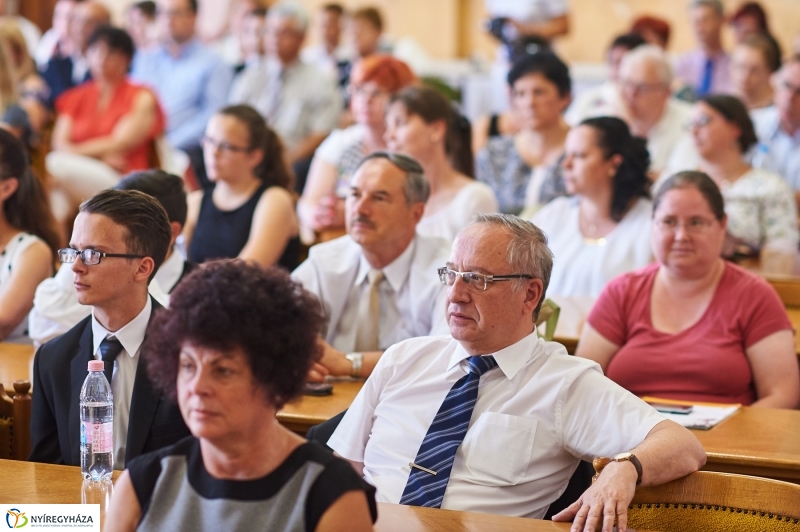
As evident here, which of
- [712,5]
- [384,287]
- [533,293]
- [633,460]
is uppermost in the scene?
[712,5]

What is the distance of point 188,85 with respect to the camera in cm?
761

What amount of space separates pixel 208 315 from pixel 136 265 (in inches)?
33.2

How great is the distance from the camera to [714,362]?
305cm

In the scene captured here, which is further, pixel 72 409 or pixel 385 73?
pixel 385 73

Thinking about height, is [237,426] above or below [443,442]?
above

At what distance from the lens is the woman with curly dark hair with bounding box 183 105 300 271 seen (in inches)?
167

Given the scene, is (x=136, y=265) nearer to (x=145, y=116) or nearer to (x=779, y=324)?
(x=779, y=324)

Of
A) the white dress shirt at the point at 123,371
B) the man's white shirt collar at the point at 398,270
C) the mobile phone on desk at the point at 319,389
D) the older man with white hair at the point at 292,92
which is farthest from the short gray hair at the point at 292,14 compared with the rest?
the white dress shirt at the point at 123,371

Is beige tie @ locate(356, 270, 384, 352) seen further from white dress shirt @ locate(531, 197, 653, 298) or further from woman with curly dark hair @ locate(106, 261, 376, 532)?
woman with curly dark hair @ locate(106, 261, 376, 532)

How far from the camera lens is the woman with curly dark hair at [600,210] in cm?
400

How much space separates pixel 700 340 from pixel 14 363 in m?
1.98

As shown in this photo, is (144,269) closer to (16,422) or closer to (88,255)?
(88,255)

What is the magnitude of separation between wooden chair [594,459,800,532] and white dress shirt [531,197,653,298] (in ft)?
6.45

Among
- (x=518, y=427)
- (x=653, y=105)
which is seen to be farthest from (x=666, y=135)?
(x=518, y=427)
